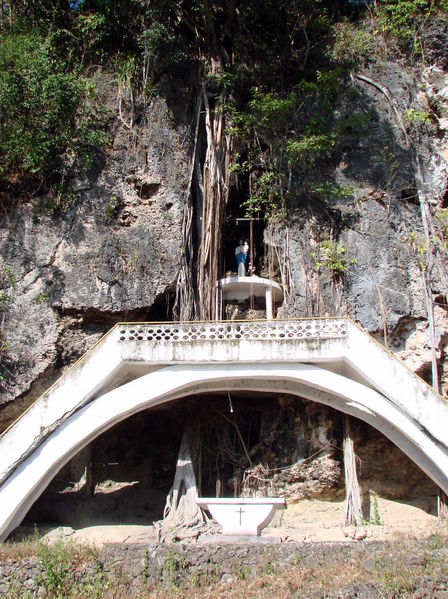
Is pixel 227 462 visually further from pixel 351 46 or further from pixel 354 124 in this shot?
pixel 351 46

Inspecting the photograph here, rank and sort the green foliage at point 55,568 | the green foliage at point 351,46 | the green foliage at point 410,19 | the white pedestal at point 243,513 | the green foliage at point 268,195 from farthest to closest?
the green foliage at point 351,46, the green foliage at point 410,19, the green foliage at point 268,195, the white pedestal at point 243,513, the green foliage at point 55,568

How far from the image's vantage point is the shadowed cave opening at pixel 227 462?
10.3m

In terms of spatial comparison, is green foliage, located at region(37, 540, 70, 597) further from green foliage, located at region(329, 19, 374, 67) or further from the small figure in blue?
green foliage, located at region(329, 19, 374, 67)

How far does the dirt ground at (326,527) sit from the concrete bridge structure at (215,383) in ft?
2.89

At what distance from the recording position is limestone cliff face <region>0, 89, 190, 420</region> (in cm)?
1041

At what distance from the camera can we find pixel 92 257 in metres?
11.0

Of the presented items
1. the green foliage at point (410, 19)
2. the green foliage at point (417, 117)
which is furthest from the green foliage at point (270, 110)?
the green foliage at point (410, 19)

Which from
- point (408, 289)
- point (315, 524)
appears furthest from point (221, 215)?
point (315, 524)

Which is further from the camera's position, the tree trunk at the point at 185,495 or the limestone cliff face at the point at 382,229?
the limestone cliff face at the point at 382,229

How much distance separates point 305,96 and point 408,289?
4.78 meters

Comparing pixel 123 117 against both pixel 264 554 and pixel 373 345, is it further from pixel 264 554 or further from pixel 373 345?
pixel 264 554

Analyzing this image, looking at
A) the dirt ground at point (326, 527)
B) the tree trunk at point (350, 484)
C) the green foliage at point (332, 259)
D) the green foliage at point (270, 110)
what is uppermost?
the green foliage at point (270, 110)

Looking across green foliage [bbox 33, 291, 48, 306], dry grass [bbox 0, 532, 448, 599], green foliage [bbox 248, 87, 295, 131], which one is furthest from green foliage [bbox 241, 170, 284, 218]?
dry grass [bbox 0, 532, 448, 599]

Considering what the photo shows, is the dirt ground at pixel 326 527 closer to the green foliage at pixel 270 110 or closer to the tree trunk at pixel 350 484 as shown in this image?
the tree trunk at pixel 350 484
